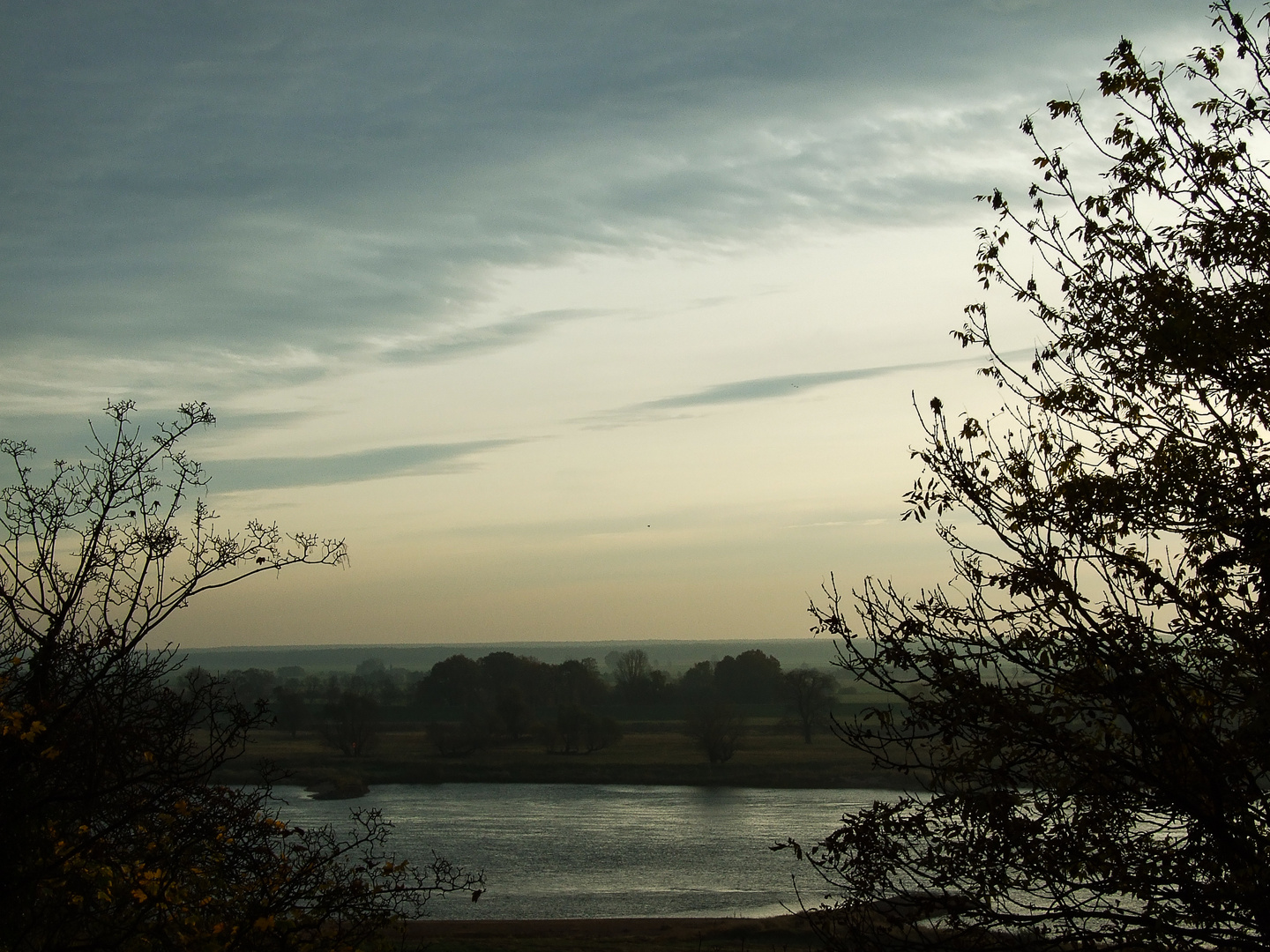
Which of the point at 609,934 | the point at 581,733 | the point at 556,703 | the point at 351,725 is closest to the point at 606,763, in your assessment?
the point at 581,733

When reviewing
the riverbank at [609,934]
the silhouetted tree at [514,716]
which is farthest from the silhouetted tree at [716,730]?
the riverbank at [609,934]

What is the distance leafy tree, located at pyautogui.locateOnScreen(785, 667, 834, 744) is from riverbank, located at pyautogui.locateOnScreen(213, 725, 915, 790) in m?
Answer: 1.20

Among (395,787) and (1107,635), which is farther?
(395,787)

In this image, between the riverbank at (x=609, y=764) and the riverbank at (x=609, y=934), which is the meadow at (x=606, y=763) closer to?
the riverbank at (x=609, y=764)

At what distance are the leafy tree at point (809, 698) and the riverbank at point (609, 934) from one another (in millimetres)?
39302

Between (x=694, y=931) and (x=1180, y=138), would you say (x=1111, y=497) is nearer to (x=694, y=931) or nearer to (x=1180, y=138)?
(x=1180, y=138)

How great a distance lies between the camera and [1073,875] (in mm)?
6266

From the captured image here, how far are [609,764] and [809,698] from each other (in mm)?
14867

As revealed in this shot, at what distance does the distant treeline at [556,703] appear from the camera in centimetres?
6781

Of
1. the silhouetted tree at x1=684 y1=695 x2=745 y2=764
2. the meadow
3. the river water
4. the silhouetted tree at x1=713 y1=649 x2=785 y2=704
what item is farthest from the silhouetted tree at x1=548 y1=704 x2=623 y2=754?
the silhouetted tree at x1=713 y1=649 x2=785 y2=704

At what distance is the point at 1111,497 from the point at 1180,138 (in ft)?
9.89

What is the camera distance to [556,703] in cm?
8575

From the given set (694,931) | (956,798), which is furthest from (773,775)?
(956,798)

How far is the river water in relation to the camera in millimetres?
30078
